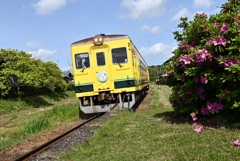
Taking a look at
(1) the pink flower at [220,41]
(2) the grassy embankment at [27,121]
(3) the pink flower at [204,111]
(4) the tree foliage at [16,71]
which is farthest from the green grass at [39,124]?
(4) the tree foliage at [16,71]

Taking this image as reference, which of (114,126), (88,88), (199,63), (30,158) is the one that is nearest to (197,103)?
(199,63)

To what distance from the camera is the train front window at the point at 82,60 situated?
12.5 m

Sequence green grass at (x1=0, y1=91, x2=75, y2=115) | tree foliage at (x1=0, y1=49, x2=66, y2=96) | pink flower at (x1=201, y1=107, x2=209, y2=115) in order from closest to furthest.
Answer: pink flower at (x1=201, y1=107, x2=209, y2=115) → green grass at (x1=0, y1=91, x2=75, y2=115) → tree foliage at (x1=0, y1=49, x2=66, y2=96)

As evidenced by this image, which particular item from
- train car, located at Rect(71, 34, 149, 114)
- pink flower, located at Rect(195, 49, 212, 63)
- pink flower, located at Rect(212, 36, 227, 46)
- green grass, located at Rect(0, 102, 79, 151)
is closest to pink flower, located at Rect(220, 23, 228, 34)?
pink flower, located at Rect(212, 36, 227, 46)

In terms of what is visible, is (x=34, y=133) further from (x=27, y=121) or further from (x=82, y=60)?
(x=27, y=121)

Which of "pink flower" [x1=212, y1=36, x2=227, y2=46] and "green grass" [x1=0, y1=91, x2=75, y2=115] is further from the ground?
"pink flower" [x1=212, y1=36, x2=227, y2=46]

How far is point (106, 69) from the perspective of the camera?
12.4 m

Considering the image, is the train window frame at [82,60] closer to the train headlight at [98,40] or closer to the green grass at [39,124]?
the train headlight at [98,40]

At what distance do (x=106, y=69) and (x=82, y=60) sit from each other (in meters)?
1.13

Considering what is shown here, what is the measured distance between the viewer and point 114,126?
336 inches

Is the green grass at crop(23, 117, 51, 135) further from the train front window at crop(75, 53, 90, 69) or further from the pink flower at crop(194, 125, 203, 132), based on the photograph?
the pink flower at crop(194, 125, 203, 132)

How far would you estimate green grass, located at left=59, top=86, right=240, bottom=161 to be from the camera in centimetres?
471

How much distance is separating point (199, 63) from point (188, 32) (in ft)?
3.86

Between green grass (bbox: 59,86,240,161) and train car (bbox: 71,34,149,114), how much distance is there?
4393mm
